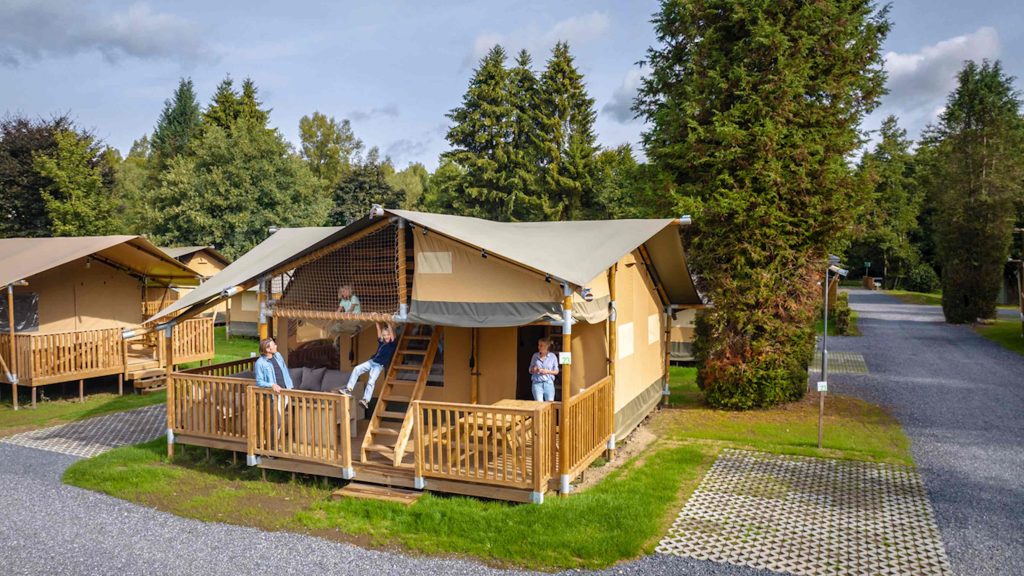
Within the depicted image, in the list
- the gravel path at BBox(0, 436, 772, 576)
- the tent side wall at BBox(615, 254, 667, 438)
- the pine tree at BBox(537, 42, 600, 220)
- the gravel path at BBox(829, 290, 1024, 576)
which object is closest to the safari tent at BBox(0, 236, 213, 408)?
the gravel path at BBox(0, 436, 772, 576)

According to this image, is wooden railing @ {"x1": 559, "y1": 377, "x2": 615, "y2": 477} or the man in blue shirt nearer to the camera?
wooden railing @ {"x1": 559, "y1": 377, "x2": 615, "y2": 477}

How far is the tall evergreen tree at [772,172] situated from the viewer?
41.7 feet

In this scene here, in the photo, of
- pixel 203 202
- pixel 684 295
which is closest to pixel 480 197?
pixel 203 202

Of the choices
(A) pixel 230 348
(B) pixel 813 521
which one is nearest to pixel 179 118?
(A) pixel 230 348

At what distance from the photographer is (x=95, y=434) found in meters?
11.2

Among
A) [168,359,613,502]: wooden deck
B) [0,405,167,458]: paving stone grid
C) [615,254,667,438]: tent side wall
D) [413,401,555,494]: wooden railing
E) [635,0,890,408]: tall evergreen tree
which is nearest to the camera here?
[413,401,555,494]: wooden railing

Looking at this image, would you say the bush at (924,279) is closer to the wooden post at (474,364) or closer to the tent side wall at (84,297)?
the wooden post at (474,364)

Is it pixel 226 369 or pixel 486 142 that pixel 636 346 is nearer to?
pixel 226 369

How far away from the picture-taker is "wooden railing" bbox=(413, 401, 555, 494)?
7051 millimetres

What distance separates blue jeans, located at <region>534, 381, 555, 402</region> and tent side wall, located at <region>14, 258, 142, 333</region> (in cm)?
1280

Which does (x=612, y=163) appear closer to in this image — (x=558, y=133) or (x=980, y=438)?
(x=558, y=133)

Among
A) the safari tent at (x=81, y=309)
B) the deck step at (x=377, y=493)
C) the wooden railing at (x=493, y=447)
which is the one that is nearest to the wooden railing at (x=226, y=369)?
the deck step at (x=377, y=493)

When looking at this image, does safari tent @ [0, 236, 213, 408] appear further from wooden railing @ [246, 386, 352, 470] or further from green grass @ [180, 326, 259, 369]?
wooden railing @ [246, 386, 352, 470]

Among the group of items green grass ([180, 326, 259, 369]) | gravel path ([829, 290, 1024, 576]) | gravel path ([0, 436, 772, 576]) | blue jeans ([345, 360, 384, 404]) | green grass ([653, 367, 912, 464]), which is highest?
blue jeans ([345, 360, 384, 404])
